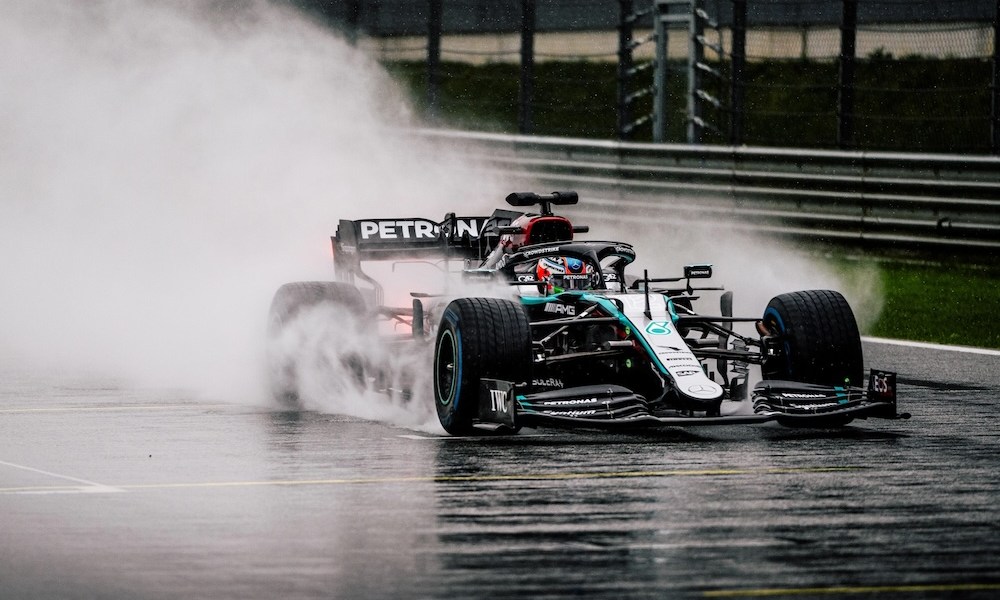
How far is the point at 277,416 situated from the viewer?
1274 centimetres

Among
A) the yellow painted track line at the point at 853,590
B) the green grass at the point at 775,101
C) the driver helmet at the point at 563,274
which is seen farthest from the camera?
the green grass at the point at 775,101

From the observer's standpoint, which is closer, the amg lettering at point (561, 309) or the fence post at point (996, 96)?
the amg lettering at point (561, 309)

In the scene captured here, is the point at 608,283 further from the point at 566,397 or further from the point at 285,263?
the point at 285,263

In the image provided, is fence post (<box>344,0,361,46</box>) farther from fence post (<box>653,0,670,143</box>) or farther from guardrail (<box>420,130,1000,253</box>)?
fence post (<box>653,0,670,143</box>)

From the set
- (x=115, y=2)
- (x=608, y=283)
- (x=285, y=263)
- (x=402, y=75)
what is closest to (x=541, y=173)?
(x=402, y=75)

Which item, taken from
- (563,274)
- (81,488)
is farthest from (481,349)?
(81,488)

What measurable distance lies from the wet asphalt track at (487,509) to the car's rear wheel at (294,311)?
132cm

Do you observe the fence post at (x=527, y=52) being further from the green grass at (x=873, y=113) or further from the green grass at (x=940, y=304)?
the green grass at (x=940, y=304)

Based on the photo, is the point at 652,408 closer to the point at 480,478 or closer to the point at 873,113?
the point at 480,478

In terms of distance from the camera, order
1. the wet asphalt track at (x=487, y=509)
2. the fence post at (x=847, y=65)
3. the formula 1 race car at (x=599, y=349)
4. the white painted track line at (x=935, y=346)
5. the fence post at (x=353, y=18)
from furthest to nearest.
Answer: the fence post at (x=353, y=18), the fence post at (x=847, y=65), the white painted track line at (x=935, y=346), the formula 1 race car at (x=599, y=349), the wet asphalt track at (x=487, y=509)

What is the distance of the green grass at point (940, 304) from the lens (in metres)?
17.5

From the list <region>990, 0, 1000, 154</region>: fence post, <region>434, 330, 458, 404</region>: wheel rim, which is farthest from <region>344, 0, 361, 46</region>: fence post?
<region>434, 330, 458, 404</region>: wheel rim

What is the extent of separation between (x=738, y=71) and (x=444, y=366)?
11632 millimetres

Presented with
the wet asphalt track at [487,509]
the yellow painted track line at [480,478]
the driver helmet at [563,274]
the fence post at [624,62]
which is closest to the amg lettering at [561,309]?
the driver helmet at [563,274]
